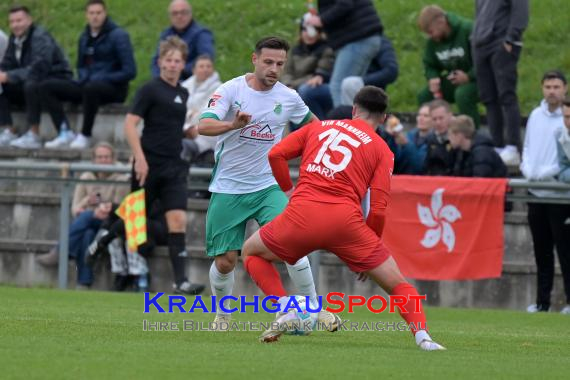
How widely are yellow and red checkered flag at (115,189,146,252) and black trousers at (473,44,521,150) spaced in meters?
4.22

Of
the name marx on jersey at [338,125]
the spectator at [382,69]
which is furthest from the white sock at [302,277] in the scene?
the spectator at [382,69]

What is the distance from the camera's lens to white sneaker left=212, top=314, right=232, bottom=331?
1045 centimetres

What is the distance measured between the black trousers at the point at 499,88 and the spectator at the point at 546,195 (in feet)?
→ 4.03

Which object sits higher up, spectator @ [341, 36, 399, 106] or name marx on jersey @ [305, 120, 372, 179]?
spectator @ [341, 36, 399, 106]

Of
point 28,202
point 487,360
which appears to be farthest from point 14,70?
point 487,360

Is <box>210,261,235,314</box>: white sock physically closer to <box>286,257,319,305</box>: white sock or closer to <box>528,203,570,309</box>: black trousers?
<box>286,257,319,305</box>: white sock

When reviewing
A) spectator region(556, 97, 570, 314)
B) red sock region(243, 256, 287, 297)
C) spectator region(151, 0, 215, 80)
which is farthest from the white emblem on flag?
red sock region(243, 256, 287, 297)

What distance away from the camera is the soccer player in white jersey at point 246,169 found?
1028cm

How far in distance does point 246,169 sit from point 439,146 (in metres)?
5.57

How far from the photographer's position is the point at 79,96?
61.9ft

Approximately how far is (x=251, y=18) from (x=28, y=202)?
707cm

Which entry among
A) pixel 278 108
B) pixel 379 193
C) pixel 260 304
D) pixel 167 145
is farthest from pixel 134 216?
pixel 379 193

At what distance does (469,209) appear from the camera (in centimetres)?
1470

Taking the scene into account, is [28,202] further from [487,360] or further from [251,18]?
[487,360]
